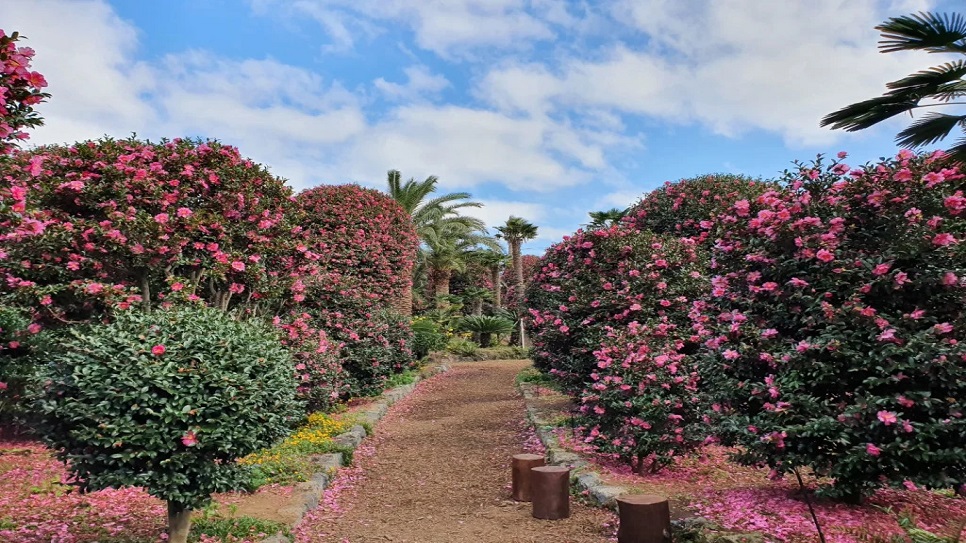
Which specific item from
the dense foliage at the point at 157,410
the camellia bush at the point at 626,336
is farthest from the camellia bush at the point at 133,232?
the camellia bush at the point at 626,336

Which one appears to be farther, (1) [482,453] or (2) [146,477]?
(1) [482,453]

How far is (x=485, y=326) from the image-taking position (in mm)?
21828

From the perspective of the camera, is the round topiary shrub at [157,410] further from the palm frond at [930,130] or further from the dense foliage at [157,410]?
the palm frond at [930,130]

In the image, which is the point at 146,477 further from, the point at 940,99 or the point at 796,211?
the point at 940,99

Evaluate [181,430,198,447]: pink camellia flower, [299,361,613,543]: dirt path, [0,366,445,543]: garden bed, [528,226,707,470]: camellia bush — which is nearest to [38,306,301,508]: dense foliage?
[181,430,198,447]: pink camellia flower

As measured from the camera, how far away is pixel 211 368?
3621 millimetres

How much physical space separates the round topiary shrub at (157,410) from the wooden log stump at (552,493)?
2.35 metres

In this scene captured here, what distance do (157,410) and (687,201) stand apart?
9714 millimetres

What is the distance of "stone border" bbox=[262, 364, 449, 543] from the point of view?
16.7ft

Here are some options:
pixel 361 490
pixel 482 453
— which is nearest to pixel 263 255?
pixel 361 490

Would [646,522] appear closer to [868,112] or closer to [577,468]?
[577,468]

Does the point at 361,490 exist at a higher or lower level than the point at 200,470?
lower

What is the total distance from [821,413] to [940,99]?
3.30 metres

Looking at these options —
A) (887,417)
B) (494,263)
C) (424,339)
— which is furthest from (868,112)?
(494,263)
